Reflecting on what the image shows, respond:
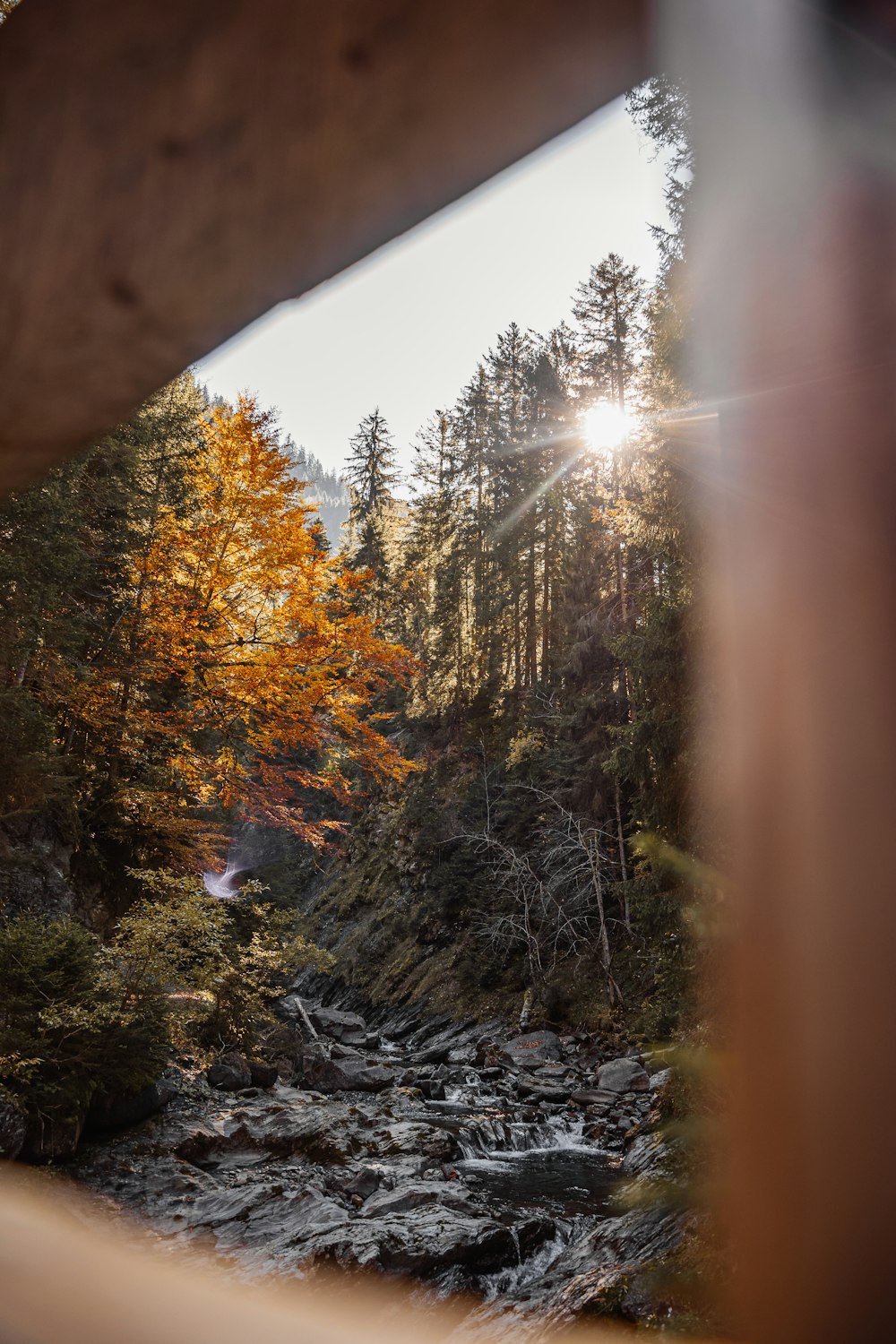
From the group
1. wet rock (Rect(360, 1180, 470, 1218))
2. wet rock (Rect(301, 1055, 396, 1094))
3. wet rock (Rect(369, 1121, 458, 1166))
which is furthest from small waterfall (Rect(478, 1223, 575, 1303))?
wet rock (Rect(301, 1055, 396, 1094))

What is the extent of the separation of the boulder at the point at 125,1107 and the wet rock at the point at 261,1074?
2298 millimetres

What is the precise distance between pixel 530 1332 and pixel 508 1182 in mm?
4176

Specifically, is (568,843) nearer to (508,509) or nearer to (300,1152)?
(300,1152)

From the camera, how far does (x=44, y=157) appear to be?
783 mm

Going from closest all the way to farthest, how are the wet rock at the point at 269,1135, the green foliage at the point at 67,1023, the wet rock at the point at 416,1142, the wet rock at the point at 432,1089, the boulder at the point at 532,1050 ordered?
1. the green foliage at the point at 67,1023
2. the wet rock at the point at 269,1135
3. the wet rock at the point at 416,1142
4. the wet rock at the point at 432,1089
5. the boulder at the point at 532,1050

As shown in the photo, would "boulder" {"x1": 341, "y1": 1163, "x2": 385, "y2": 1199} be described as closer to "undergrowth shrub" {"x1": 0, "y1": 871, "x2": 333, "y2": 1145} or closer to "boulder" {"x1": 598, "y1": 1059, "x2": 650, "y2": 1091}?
"undergrowth shrub" {"x1": 0, "y1": 871, "x2": 333, "y2": 1145}

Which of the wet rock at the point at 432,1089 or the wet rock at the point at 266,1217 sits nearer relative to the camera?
the wet rock at the point at 266,1217

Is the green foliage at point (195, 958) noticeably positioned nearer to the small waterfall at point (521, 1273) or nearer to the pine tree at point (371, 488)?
the small waterfall at point (521, 1273)

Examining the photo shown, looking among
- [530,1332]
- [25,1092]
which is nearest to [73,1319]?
[530,1332]

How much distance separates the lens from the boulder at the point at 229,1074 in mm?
11438

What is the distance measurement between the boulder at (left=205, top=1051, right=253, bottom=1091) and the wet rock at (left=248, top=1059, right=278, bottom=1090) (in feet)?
0.32

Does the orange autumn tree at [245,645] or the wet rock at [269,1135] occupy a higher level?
the orange autumn tree at [245,645]

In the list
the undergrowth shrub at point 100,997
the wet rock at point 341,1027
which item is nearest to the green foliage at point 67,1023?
the undergrowth shrub at point 100,997

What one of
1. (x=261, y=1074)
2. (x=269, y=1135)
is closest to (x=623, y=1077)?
(x=261, y=1074)
